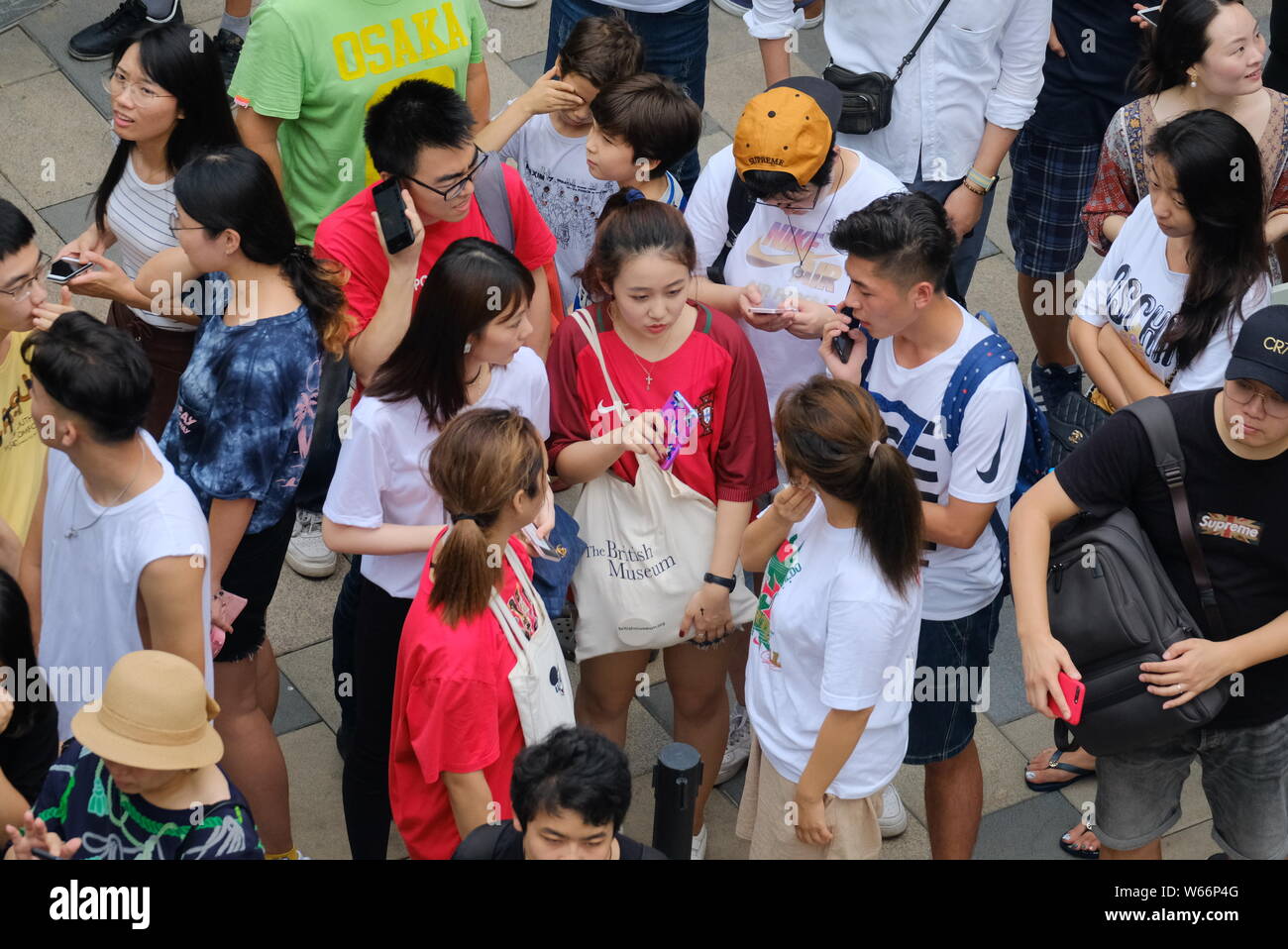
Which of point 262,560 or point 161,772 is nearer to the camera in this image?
point 161,772

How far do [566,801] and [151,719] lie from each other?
32.5 inches

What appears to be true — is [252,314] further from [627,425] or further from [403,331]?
[627,425]

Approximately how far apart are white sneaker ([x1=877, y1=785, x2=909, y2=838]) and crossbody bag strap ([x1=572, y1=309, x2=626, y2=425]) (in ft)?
4.88

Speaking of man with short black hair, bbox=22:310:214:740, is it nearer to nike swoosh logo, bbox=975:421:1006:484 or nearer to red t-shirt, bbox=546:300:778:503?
red t-shirt, bbox=546:300:778:503

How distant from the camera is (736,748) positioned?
16.2 feet

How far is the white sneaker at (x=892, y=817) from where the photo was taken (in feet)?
15.5

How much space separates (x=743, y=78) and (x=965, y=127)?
2621mm

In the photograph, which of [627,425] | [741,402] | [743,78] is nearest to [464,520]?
[627,425]

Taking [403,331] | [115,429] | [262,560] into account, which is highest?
[115,429]

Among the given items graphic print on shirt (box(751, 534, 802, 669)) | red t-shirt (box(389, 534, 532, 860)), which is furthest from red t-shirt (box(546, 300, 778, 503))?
red t-shirt (box(389, 534, 532, 860))

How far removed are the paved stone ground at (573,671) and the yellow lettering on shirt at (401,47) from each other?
177 centimetres
